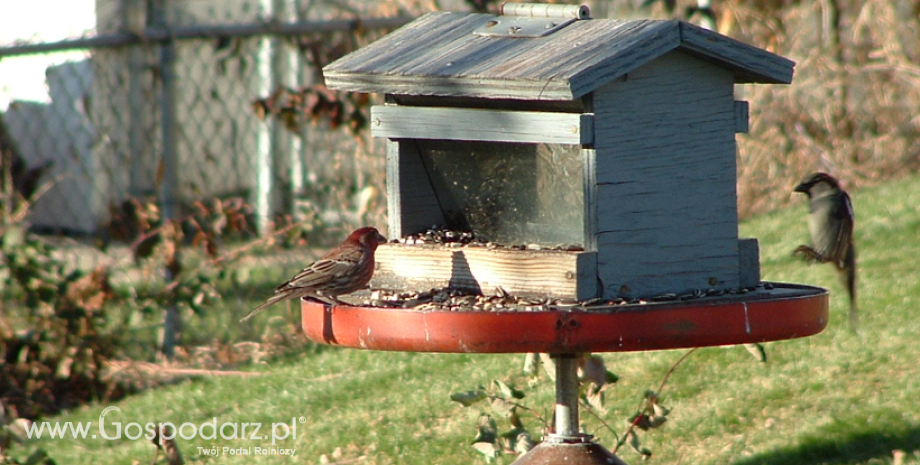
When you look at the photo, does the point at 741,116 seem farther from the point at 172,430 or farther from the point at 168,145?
the point at 168,145

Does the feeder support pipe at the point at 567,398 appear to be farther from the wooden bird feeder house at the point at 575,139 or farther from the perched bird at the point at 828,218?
the perched bird at the point at 828,218

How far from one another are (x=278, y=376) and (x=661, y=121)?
3.79 meters

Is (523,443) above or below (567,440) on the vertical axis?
below

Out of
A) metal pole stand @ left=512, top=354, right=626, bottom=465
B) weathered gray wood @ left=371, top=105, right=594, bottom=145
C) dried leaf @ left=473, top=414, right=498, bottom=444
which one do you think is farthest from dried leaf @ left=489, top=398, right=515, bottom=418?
weathered gray wood @ left=371, top=105, right=594, bottom=145

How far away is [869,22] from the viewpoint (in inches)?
353

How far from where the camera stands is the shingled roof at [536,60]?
297 centimetres

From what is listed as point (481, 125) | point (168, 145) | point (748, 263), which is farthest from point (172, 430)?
point (748, 263)

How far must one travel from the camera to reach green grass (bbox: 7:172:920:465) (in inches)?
188

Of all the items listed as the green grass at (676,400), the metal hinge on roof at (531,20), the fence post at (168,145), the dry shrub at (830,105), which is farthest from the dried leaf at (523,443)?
the dry shrub at (830,105)

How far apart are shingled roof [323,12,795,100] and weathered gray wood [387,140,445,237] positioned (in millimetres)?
328

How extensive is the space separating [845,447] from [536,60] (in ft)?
7.64

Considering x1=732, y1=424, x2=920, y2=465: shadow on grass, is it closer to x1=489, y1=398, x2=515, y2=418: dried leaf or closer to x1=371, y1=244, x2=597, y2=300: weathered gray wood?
x1=489, y1=398, x2=515, y2=418: dried leaf

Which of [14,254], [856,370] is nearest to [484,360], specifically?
[856,370]

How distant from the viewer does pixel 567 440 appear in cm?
363
